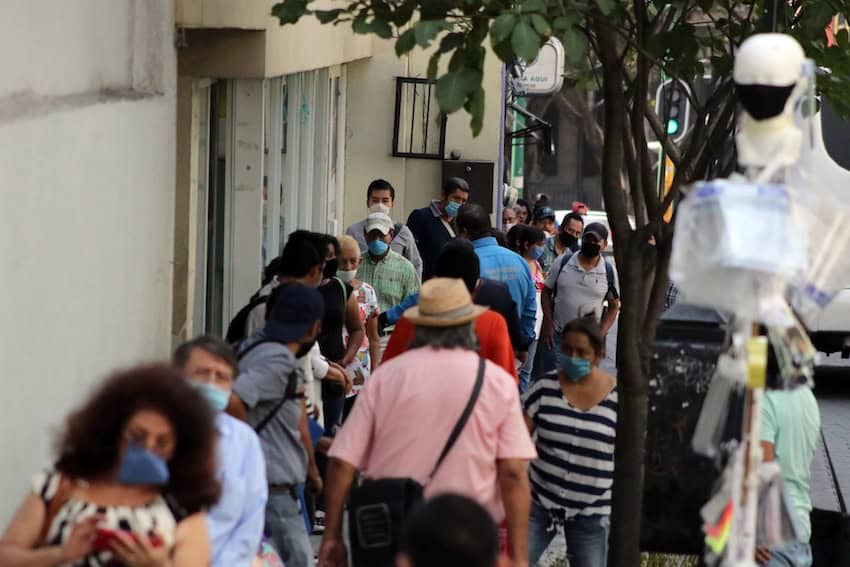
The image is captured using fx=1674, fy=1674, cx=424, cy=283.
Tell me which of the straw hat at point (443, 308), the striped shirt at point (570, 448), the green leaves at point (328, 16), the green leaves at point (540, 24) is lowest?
the striped shirt at point (570, 448)

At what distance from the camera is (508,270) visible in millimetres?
10383

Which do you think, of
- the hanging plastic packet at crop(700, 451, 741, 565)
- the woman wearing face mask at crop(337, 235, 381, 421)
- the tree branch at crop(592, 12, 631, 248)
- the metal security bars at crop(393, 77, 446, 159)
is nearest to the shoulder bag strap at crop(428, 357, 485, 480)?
the hanging plastic packet at crop(700, 451, 741, 565)

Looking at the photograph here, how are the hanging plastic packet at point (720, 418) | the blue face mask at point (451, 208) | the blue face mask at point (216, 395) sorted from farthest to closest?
the blue face mask at point (451, 208) → the blue face mask at point (216, 395) → the hanging plastic packet at point (720, 418)

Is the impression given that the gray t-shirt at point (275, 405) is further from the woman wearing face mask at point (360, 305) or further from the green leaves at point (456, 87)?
the woman wearing face mask at point (360, 305)

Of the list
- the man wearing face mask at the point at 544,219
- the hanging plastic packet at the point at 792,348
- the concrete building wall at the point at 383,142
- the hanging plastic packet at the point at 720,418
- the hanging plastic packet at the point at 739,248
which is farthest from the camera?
the concrete building wall at the point at 383,142

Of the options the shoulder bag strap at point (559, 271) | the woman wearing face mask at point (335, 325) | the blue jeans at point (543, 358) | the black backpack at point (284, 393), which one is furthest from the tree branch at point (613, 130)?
the blue jeans at point (543, 358)

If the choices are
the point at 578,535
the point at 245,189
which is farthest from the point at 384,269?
the point at 578,535

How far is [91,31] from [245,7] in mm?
2350

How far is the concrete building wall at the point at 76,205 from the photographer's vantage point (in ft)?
20.7

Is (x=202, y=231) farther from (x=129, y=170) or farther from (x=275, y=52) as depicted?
(x=129, y=170)

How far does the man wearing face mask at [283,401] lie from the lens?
627cm

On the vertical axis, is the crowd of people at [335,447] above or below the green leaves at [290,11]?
below

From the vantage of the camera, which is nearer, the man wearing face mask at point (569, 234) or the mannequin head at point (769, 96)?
the mannequin head at point (769, 96)

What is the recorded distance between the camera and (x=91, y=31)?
7.82 m
